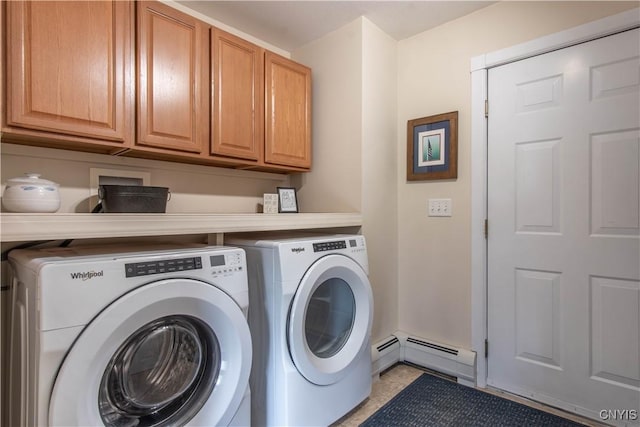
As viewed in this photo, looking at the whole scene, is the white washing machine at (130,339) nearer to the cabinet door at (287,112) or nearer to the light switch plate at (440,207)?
the cabinet door at (287,112)

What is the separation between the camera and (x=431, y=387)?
200 centimetres

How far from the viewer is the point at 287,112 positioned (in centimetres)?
210

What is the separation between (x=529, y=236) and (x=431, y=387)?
1.06 meters

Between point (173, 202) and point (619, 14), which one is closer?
point (619, 14)

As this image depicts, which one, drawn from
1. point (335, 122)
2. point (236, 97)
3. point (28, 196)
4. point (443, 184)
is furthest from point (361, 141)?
point (28, 196)

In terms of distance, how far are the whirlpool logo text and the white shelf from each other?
0.67 ft

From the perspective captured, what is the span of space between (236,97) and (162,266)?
1117 mm

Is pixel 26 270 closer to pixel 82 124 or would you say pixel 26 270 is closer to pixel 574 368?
pixel 82 124

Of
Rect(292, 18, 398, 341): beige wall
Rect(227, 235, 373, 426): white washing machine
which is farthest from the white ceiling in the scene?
Rect(227, 235, 373, 426): white washing machine

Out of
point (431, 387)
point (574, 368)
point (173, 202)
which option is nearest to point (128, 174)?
point (173, 202)

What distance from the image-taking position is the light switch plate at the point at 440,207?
84.4 inches

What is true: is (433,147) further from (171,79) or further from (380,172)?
(171,79)

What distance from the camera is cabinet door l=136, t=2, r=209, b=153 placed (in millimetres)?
1503

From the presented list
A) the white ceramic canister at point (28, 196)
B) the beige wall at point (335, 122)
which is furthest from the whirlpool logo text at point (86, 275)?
the beige wall at point (335, 122)
